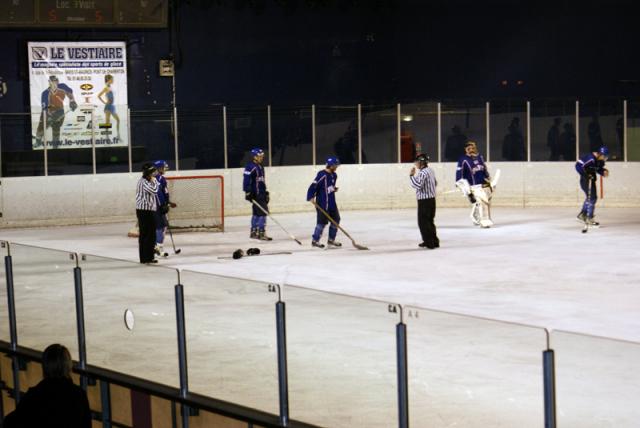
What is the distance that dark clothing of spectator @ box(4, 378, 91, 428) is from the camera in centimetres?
538

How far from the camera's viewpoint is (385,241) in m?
18.9

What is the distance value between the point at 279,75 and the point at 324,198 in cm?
989

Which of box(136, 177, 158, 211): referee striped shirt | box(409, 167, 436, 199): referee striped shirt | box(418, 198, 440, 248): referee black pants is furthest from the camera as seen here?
box(409, 167, 436, 199): referee striped shirt

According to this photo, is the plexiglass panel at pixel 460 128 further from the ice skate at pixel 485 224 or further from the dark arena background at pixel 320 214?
the ice skate at pixel 485 224

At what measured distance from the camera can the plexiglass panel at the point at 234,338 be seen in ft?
19.6

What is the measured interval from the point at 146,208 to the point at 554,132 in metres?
11.8

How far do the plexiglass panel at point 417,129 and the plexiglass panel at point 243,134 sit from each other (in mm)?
2991

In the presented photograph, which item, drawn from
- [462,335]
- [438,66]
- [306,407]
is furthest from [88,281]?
[438,66]

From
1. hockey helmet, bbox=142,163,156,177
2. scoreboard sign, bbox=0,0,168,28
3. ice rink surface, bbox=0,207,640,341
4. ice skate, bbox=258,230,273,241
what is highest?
scoreboard sign, bbox=0,0,168,28

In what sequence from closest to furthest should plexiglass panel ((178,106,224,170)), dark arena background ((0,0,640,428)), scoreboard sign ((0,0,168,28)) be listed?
dark arena background ((0,0,640,428)) → scoreboard sign ((0,0,168,28)) → plexiglass panel ((178,106,224,170))

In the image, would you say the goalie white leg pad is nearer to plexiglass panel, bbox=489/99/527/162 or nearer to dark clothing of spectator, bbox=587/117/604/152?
plexiglass panel, bbox=489/99/527/162

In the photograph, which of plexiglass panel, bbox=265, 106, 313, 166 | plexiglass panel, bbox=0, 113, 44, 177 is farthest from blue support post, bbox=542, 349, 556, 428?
plexiglass panel, bbox=265, 106, 313, 166

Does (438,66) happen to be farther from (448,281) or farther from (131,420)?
(131,420)

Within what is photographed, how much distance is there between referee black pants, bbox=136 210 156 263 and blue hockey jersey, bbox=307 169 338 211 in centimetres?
271
